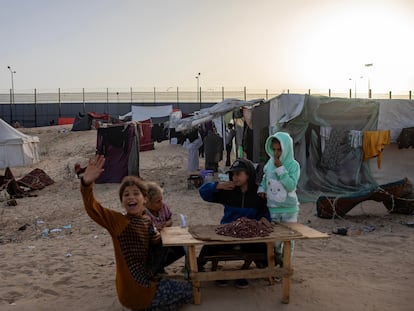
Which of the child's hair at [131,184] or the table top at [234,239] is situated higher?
the child's hair at [131,184]

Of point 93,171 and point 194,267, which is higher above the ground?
point 93,171

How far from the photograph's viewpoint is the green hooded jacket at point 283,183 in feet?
14.5

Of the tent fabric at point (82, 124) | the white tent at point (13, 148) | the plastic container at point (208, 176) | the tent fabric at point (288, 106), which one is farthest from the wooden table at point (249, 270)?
the tent fabric at point (82, 124)

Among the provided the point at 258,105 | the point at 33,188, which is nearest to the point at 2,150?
the point at 33,188

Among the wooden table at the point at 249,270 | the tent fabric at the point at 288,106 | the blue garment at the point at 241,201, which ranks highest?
the tent fabric at the point at 288,106

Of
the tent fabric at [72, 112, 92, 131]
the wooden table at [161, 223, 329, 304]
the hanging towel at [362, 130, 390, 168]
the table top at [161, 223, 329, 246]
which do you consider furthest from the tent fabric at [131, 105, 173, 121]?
the wooden table at [161, 223, 329, 304]

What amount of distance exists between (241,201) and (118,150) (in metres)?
9.65

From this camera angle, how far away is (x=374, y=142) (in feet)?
33.4

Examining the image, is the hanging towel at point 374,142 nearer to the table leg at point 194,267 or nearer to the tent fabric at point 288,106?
the tent fabric at point 288,106

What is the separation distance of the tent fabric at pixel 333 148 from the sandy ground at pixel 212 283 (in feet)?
1.88

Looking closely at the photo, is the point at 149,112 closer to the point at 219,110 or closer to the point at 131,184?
the point at 219,110

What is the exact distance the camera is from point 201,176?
12148mm

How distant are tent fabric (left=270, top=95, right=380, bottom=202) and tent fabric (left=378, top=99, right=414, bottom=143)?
16cm

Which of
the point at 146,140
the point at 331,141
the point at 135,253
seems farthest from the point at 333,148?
the point at 146,140
